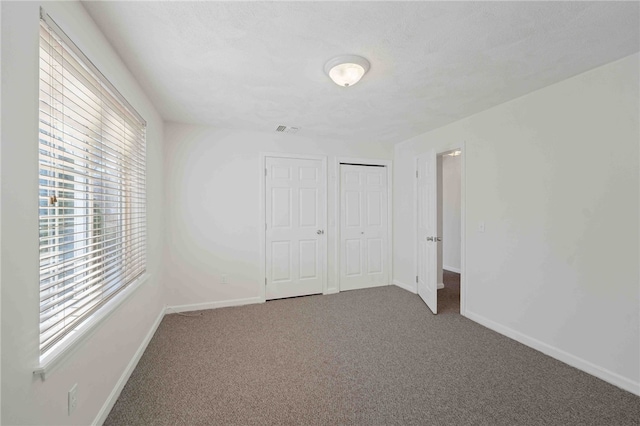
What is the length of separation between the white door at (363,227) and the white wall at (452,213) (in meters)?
1.95

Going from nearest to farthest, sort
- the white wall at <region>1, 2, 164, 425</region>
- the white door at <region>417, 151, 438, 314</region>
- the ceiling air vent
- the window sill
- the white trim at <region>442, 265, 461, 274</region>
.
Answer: the white wall at <region>1, 2, 164, 425</region> → the window sill → the white door at <region>417, 151, 438, 314</region> → the ceiling air vent → the white trim at <region>442, 265, 461, 274</region>

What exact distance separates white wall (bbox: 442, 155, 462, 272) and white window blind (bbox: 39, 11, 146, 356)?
17.6ft

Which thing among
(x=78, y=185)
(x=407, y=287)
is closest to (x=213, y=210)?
(x=78, y=185)

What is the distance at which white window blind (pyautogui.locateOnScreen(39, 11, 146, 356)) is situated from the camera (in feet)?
3.87

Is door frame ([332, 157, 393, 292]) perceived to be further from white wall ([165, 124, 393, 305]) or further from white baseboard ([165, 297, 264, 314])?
white baseboard ([165, 297, 264, 314])

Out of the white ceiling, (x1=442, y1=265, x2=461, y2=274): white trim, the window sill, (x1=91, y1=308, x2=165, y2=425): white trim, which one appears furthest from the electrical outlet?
(x1=442, y1=265, x2=461, y2=274): white trim

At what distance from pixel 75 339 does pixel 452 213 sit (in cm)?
585

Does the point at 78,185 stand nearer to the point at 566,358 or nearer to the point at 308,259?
the point at 308,259

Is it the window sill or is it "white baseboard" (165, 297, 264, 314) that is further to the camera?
"white baseboard" (165, 297, 264, 314)

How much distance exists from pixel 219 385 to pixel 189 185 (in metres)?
2.33

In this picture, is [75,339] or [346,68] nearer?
[75,339]

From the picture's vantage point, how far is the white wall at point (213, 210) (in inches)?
131

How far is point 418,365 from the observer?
218 cm

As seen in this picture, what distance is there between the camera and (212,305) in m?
3.46
